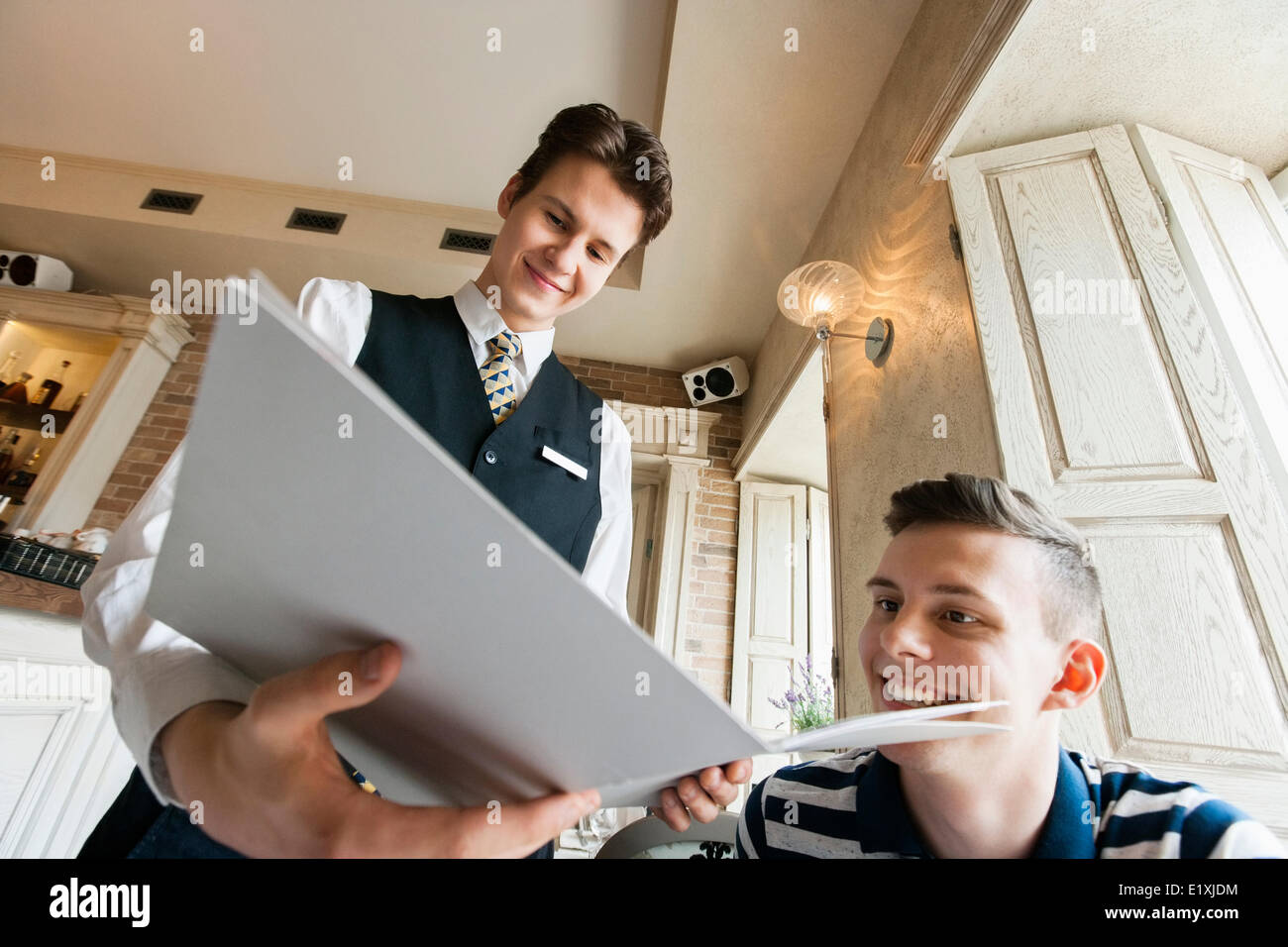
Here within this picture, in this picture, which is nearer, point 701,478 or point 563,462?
point 563,462

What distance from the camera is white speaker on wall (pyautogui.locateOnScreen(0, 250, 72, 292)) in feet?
12.5

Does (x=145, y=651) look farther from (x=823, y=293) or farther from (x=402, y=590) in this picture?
(x=823, y=293)

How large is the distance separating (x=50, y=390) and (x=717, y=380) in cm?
431

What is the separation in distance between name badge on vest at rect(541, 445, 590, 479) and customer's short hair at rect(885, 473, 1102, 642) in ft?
1.74

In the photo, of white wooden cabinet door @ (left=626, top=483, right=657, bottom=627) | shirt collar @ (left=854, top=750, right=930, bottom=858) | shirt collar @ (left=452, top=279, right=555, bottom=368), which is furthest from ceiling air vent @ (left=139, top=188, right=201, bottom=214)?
shirt collar @ (left=854, top=750, right=930, bottom=858)

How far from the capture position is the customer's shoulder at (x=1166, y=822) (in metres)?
0.62

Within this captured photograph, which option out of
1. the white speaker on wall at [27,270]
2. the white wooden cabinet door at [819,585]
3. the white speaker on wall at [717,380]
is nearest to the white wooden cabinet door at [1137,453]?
the white wooden cabinet door at [819,585]

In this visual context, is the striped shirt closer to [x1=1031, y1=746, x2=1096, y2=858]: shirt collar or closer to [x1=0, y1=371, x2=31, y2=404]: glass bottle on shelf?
[x1=1031, y1=746, x2=1096, y2=858]: shirt collar

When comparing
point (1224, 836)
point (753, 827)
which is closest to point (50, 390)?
point (753, 827)

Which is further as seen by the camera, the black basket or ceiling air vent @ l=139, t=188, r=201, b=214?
ceiling air vent @ l=139, t=188, r=201, b=214

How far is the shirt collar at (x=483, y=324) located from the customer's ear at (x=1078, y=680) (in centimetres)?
87

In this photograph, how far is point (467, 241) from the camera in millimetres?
3656

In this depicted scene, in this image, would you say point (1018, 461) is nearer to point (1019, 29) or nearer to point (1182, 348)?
point (1182, 348)
